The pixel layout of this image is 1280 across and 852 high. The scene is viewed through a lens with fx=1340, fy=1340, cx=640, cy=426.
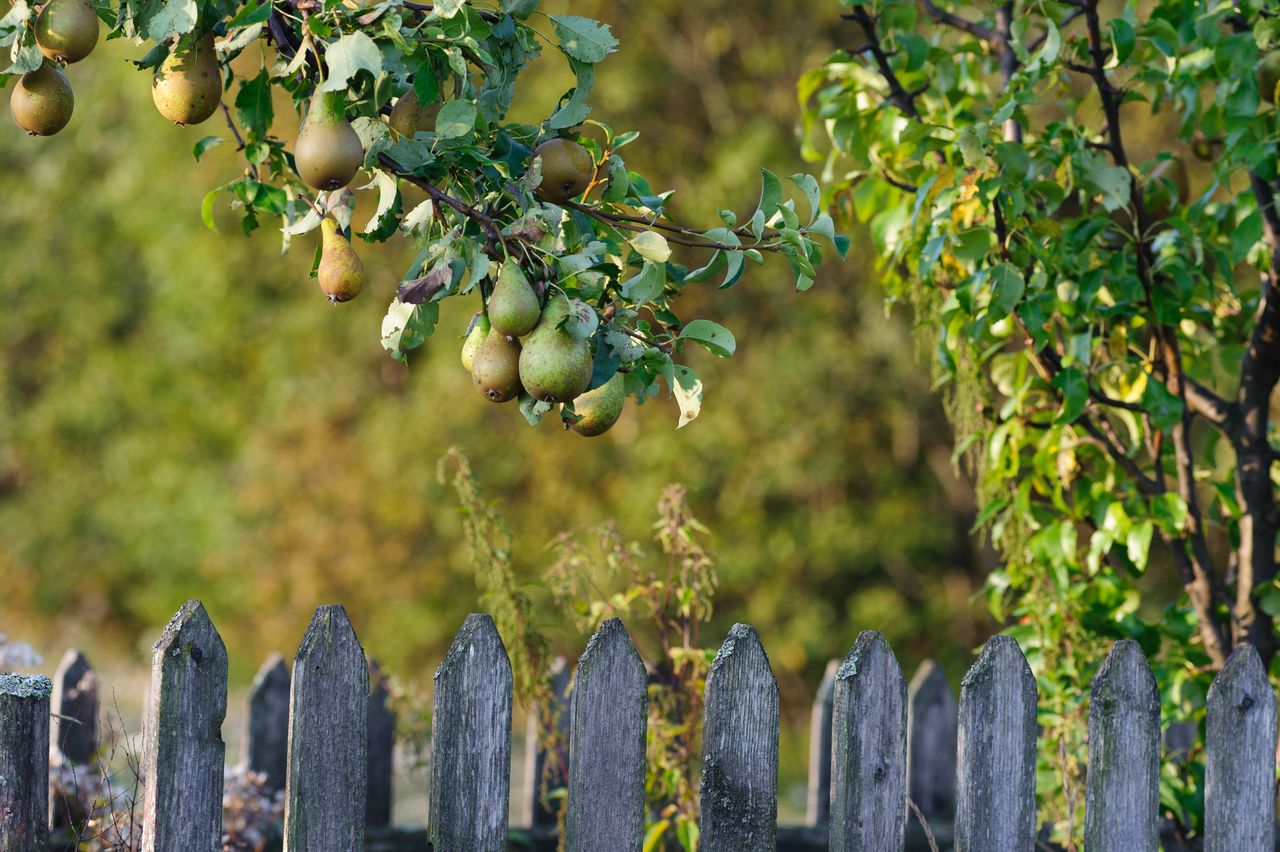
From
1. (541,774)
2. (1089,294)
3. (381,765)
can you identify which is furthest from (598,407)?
(381,765)

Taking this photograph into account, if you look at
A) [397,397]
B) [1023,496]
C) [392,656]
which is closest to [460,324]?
[397,397]

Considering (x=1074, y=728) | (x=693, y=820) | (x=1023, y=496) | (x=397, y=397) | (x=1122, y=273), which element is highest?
(x=397, y=397)

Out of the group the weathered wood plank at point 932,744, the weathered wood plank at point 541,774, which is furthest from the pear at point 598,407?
the weathered wood plank at point 932,744

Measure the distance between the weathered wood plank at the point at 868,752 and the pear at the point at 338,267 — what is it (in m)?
0.84

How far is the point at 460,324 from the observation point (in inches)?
265

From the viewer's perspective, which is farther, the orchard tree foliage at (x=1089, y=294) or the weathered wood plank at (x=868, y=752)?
the orchard tree foliage at (x=1089, y=294)

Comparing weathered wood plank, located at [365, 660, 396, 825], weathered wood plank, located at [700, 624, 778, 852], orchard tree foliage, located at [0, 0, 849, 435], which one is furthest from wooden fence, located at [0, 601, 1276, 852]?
weathered wood plank, located at [365, 660, 396, 825]

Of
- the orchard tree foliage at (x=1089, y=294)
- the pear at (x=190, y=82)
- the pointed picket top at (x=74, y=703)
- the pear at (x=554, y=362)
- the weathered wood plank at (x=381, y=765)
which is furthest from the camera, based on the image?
the weathered wood plank at (x=381, y=765)

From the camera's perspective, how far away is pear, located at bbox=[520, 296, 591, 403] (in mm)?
1506

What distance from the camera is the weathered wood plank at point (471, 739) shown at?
179cm

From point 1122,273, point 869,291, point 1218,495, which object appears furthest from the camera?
point 869,291

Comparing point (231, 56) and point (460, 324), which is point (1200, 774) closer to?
point (231, 56)

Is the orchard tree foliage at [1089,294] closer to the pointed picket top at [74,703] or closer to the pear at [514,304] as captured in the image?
the pear at [514,304]

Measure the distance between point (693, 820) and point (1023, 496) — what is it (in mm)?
865
